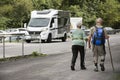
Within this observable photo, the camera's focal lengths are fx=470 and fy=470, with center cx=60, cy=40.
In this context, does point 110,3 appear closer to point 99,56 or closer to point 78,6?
point 78,6

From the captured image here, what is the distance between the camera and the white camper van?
41375mm

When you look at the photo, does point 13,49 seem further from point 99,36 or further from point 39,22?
point 99,36

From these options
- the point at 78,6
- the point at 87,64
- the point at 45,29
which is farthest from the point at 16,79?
the point at 78,6

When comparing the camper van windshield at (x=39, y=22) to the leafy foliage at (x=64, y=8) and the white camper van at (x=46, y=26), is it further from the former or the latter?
the leafy foliage at (x=64, y=8)

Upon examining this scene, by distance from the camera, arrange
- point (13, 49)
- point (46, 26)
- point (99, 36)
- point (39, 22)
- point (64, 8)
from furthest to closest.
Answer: point (64, 8) < point (39, 22) < point (46, 26) < point (13, 49) < point (99, 36)

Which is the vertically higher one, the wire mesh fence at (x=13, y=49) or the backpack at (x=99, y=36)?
the backpack at (x=99, y=36)

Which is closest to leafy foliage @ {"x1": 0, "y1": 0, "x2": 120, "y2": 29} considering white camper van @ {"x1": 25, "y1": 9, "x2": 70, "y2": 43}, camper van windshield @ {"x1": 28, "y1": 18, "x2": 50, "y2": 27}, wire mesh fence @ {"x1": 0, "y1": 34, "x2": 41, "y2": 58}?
white camper van @ {"x1": 25, "y1": 9, "x2": 70, "y2": 43}

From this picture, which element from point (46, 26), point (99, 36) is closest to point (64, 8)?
point (46, 26)

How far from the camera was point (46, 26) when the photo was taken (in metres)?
42.1

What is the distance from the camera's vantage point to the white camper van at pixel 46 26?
4138 cm

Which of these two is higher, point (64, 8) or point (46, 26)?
point (64, 8)

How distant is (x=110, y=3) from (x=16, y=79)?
235 ft

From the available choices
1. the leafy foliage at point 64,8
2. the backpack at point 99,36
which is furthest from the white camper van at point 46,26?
the backpack at point 99,36

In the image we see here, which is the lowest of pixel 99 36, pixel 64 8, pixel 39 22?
pixel 39 22
